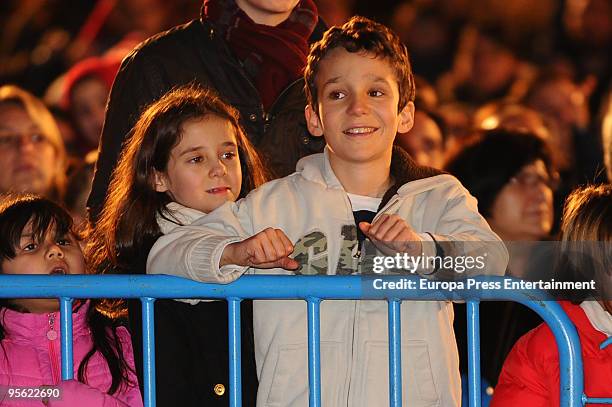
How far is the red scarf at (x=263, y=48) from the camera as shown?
4.68 m

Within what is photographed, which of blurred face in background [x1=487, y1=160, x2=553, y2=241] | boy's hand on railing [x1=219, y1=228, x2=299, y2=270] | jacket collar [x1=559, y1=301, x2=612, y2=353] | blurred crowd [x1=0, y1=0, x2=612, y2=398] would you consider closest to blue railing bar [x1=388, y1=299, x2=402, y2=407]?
boy's hand on railing [x1=219, y1=228, x2=299, y2=270]

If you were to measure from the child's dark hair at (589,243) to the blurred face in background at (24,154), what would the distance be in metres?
2.95

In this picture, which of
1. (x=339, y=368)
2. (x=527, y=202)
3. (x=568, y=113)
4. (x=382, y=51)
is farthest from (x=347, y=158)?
(x=568, y=113)

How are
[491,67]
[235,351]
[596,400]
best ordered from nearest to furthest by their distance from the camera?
[596,400] → [235,351] → [491,67]

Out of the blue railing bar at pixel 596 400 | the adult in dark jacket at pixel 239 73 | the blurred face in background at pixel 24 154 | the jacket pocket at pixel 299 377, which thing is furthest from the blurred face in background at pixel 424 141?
the blue railing bar at pixel 596 400

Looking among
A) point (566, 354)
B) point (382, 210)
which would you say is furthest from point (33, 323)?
point (566, 354)

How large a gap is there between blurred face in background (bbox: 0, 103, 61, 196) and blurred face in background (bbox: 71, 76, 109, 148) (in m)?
1.41

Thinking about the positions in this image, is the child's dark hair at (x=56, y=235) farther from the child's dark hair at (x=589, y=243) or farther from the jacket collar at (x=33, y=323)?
the child's dark hair at (x=589, y=243)

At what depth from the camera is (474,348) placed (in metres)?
3.56

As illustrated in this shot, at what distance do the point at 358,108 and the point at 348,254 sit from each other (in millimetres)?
427

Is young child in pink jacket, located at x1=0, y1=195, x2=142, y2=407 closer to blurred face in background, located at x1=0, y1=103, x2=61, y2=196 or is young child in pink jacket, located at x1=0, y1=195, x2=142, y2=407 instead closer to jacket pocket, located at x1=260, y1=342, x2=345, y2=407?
jacket pocket, located at x1=260, y1=342, x2=345, y2=407

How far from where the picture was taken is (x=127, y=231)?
4148 mm

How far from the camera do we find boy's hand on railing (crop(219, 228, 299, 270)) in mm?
3584

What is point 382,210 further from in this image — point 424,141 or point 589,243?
point 424,141
